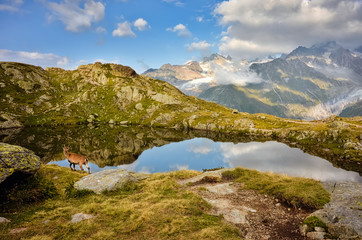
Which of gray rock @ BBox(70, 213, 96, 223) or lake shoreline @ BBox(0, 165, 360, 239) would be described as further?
gray rock @ BBox(70, 213, 96, 223)

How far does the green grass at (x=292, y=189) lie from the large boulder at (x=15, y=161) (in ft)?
76.8

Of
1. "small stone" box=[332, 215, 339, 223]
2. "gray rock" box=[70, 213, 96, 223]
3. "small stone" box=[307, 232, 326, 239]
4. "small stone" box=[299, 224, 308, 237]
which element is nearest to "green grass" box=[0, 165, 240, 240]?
"gray rock" box=[70, 213, 96, 223]

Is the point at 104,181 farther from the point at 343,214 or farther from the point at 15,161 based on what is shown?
the point at 343,214

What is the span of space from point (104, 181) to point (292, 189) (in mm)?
21111

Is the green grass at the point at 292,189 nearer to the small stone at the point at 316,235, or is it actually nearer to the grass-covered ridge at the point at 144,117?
the small stone at the point at 316,235

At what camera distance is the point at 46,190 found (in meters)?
19.1

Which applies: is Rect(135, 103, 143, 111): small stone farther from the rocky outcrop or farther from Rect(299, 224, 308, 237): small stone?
Rect(299, 224, 308, 237): small stone

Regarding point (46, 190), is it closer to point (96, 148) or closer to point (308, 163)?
point (96, 148)

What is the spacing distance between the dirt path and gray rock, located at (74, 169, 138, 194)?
947cm

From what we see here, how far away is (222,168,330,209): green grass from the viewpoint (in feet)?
56.9

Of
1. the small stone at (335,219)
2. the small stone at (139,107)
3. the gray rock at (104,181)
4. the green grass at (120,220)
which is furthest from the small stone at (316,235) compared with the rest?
the small stone at (139,107)

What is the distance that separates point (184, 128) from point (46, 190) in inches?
5729

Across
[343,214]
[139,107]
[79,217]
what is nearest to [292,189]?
[343,214]

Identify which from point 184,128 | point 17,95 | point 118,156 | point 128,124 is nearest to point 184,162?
point 118,156
